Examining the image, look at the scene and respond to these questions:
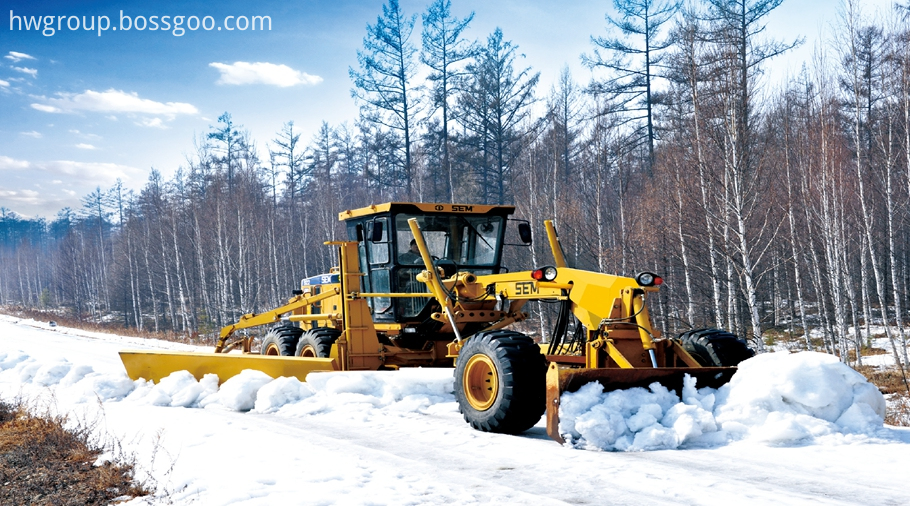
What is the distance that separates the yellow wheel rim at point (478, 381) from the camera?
24.1 ft

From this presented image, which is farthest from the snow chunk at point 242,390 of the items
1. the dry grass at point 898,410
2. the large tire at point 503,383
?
the dry grass at point 898,410

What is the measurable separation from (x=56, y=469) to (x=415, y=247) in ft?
17.4

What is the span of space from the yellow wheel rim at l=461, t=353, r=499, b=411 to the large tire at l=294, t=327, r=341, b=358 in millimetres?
3427

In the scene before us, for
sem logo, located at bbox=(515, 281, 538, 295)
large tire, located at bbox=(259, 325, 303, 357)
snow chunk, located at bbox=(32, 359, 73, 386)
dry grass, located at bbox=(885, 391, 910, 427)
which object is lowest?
dry grass, located at bbox=(885, 391, 910, 427)

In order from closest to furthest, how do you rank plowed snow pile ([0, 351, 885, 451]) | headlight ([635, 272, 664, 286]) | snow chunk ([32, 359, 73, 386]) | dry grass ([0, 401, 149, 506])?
dry grass ([0, 401, 149, 506]), plowed snow pile ([0, 351, 885, 451]), headlight ([635, 272, 664, 286]), snow chunk ([32, 359, 73, 386])

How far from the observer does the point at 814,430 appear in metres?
6.21

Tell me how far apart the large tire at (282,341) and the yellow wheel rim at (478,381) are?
515cm

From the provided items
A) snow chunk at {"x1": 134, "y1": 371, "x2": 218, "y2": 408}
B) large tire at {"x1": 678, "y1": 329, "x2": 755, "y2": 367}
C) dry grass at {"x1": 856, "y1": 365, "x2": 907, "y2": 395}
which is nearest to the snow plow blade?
snow chunk at {"x1": 134, "y1": 371, "x2": 218, "y2": 408}

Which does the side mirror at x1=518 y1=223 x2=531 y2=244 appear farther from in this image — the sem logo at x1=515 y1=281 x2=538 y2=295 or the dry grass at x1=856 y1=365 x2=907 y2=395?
the dry grass at x1=856 y1=365 x2=907 y2=395

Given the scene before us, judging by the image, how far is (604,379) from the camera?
6527 mm

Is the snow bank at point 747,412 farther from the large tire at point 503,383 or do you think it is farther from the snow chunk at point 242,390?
the snow chunk at point 242,390

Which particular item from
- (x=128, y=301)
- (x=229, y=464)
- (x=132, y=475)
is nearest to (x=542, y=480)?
(x=229, y=464)

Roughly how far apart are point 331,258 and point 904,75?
96.8ft

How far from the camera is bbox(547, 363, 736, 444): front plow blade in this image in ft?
21.2
